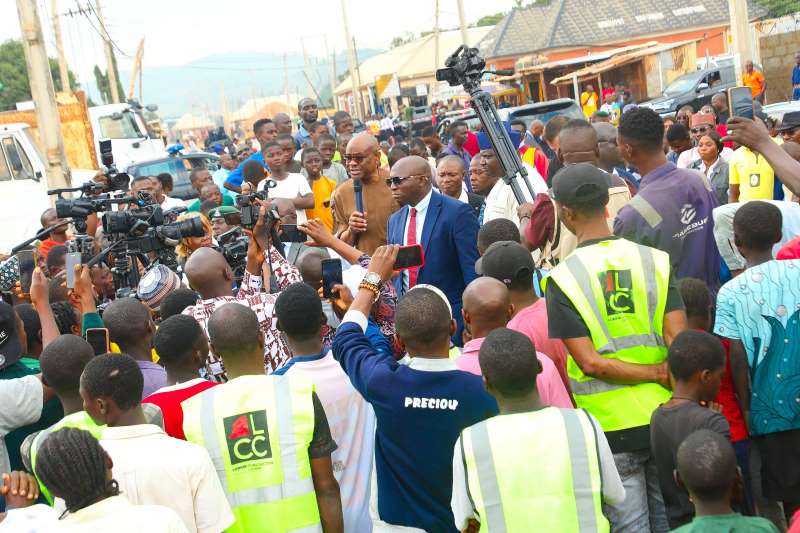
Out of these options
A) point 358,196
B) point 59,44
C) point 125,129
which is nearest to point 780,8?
point 59,44

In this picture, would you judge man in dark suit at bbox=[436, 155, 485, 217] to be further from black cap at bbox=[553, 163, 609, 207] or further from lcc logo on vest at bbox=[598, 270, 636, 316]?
lcc logo on vest at bbox=[598, 270, 636, 316]

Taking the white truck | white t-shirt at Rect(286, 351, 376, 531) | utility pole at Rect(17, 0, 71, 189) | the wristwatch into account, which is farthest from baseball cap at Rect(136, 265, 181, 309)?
the white truck

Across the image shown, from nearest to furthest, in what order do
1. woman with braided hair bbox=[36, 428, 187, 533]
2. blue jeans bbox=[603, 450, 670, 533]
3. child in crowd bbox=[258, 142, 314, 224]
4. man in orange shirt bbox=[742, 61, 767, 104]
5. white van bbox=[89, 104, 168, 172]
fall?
woman with braided hair bbox=[36, 428, 187, 533] < blue jeans bbox=[603, 450, 670, 533] < child in crowd bbox=[258, 142, 314, 224] < man in orange shirt bbox=[742, 61, 767, 104] < white van bbox=[89, 104, 168, 172]

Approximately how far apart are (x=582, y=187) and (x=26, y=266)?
5224mm

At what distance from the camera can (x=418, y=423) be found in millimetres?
3705

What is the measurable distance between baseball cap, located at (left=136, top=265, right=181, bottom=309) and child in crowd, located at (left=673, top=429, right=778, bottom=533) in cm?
363

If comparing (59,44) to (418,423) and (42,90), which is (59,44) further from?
(418,423)

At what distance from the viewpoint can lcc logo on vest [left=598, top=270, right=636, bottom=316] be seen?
387 cm

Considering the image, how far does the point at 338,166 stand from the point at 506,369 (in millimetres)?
7709

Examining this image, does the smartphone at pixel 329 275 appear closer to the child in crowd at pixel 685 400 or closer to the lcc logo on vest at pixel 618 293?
the lcc logo on vest at pixel 618 293

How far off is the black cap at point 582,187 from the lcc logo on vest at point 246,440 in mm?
1612

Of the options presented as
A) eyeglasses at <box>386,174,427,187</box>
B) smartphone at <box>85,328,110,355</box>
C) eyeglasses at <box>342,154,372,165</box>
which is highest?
eyeglasses at <box>342,154,372,165</box>

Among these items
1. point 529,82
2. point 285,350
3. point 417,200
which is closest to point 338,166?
point 417,200

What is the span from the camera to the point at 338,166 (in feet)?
35.5
